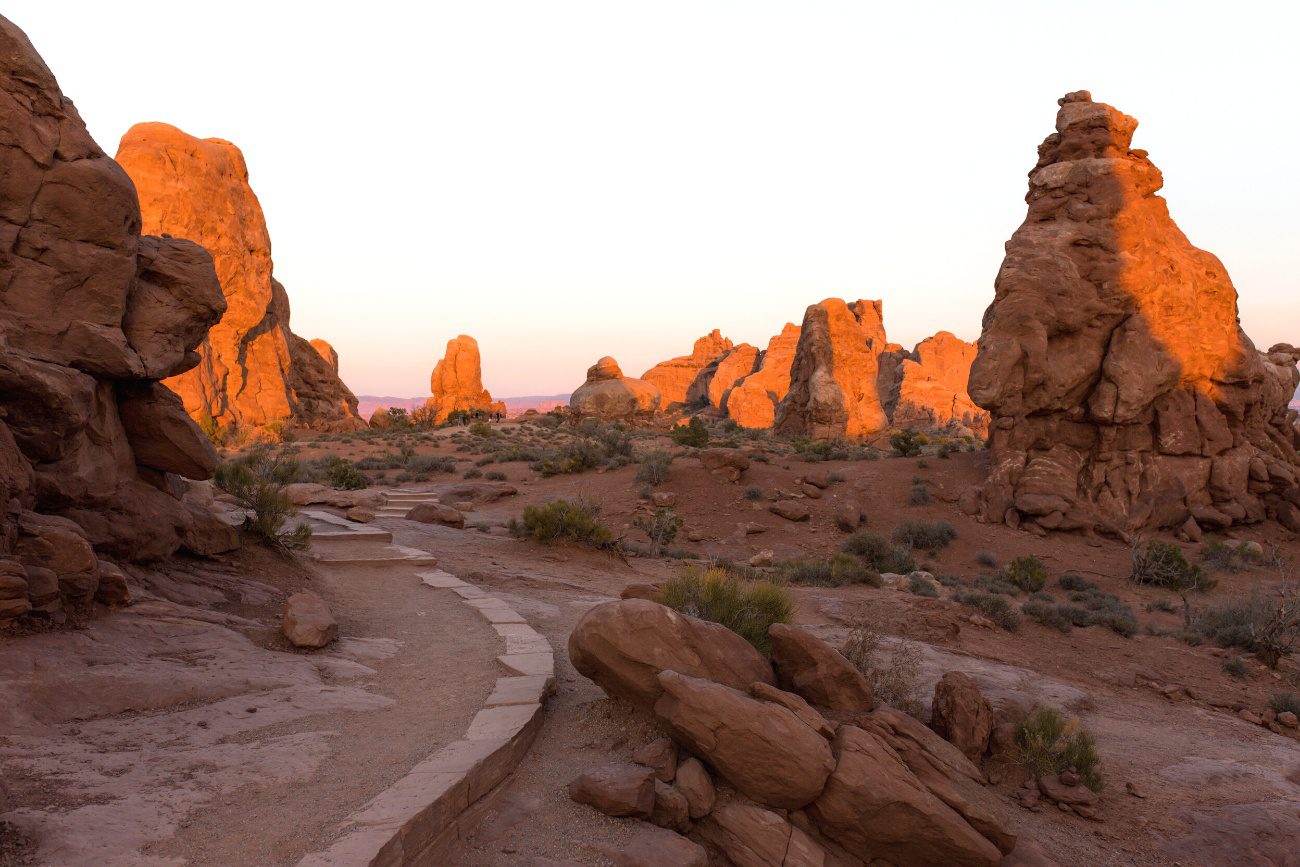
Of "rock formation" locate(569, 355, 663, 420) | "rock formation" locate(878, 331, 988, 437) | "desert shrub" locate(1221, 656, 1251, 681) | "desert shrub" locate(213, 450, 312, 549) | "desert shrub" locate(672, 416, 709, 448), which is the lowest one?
"desert shrub" locate(1221, 656, 1251, 681)

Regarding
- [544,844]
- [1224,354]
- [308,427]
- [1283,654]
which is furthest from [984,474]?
[308,427]

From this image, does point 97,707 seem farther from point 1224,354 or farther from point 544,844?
point 1224,354

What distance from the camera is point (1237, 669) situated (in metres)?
9.50

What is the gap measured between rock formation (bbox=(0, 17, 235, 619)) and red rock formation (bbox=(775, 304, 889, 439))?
109 feet

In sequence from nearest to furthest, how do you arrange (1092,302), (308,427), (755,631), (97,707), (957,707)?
(97,707)
(957,707)
(755,631)
(1092,302)
(308,427)

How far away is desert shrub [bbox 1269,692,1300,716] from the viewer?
8086mm

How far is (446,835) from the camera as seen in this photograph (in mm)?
3721

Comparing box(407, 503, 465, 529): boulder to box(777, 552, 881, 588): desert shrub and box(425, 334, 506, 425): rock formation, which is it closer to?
box(777, 552, 881, 588): desert shrub

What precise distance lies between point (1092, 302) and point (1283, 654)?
11519mm

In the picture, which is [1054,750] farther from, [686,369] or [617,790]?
[686,369]

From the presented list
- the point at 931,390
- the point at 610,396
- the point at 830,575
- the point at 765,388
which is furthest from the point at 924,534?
the point at 931,390

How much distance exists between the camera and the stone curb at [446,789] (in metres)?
3.26

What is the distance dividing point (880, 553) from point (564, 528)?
299 inches

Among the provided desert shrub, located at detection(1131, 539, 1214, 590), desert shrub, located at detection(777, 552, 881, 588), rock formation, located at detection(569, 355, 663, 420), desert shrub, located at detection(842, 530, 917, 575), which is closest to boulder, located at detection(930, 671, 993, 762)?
desert shrub, located at detection(777, 552, 881, 588)
